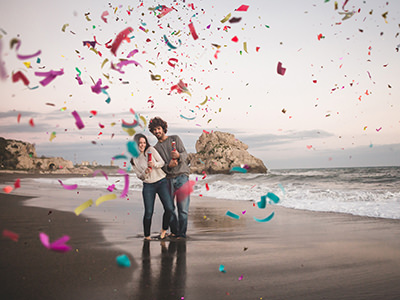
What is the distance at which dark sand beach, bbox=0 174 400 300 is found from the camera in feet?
10.3

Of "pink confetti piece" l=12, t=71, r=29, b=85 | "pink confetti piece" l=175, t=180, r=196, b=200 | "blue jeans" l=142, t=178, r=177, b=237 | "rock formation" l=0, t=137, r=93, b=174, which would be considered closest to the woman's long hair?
"blue jeans" l=142, t=178, r=177, b=237

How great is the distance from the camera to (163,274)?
3.61 meters

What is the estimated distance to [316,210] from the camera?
8695 millimetres

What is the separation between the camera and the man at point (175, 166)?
217 inches

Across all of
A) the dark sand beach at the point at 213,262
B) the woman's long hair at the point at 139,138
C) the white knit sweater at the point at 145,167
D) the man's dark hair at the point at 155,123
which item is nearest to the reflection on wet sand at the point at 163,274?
the dark sand beach at the point at 213,262

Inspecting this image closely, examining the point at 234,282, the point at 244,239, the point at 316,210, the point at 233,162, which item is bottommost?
the point at 233,162

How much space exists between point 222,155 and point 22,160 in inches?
1586

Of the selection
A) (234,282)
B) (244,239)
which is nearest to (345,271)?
(234,282)

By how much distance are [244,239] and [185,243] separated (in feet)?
2.86

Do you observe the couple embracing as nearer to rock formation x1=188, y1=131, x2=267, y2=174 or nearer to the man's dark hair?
the man's dark hair

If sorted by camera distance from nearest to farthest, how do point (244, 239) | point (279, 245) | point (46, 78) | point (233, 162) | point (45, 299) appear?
point (45, 299) < point (46, 78) < point (279, 245) < point (244, 239) < point (233, 162)

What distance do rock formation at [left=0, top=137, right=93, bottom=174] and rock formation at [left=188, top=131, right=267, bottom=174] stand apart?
1152 inches

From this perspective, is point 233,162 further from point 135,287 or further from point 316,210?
point 135,287

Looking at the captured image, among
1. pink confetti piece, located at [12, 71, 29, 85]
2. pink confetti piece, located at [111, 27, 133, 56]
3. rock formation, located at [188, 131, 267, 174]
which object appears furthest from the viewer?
rock formation, located at [188, 131, 267, 174]
